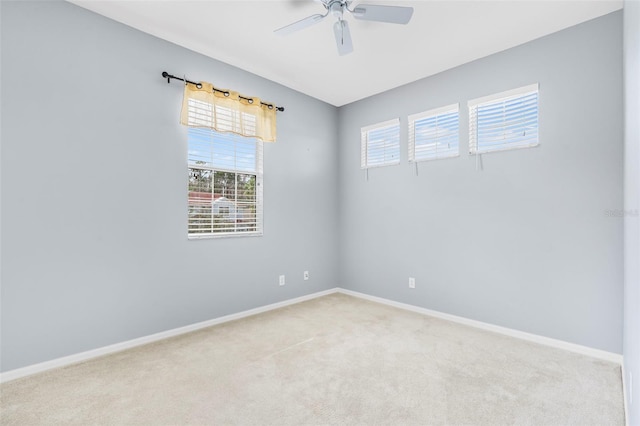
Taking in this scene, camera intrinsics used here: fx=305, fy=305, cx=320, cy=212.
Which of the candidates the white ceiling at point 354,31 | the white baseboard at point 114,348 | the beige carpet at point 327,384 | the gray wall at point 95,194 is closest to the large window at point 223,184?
the gray wall at point 95,194

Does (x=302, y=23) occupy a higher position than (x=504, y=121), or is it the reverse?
(x=302, y=23)

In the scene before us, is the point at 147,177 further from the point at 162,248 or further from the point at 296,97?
the point at 296,97

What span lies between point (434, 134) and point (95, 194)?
3.43 meters

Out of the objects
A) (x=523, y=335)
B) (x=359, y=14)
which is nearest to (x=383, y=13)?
(x=359, y=14)

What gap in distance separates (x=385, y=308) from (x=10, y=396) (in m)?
3.34

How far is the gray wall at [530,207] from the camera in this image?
8.11ft

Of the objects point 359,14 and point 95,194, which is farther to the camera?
point 95,194

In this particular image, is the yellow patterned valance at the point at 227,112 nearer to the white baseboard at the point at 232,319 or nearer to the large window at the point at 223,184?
the large window at the point at 223,184

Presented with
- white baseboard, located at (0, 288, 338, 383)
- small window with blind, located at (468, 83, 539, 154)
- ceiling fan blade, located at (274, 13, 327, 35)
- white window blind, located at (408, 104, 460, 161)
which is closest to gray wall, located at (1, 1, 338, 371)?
white baseboard, located at (0, 288, 338, 383)

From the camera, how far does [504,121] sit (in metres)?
3.02

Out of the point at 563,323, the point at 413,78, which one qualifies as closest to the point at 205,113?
the point at 413,78

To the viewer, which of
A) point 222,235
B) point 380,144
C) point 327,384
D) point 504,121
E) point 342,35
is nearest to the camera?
point 327,384

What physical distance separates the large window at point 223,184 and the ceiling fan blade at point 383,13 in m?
1.84

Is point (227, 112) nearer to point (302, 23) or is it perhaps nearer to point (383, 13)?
point (302, 23)
